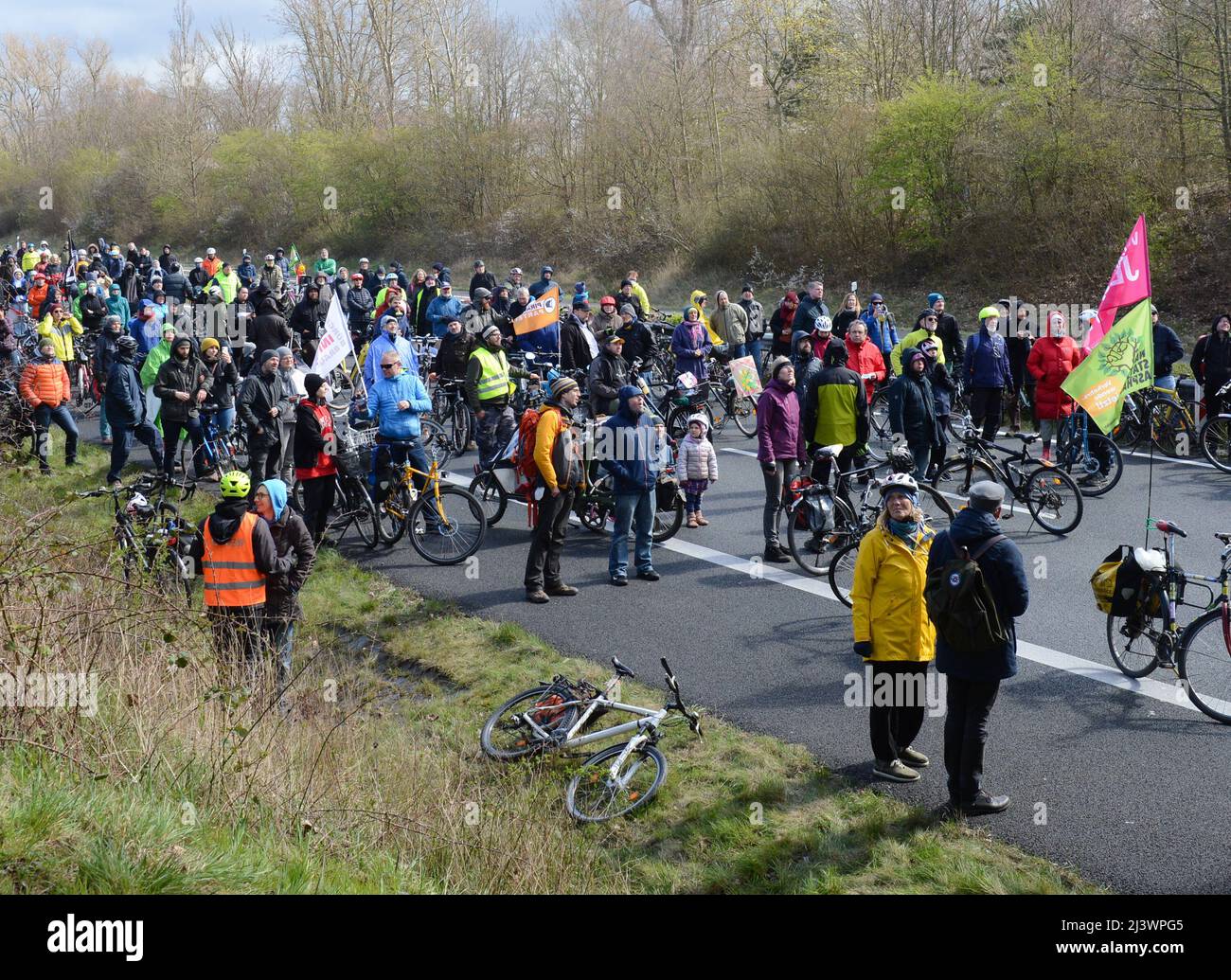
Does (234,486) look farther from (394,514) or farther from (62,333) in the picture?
(62,333)

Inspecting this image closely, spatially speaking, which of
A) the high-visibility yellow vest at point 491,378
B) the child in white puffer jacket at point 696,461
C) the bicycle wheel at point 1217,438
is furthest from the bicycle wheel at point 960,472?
the high-visibility yellow vest at point 491,378

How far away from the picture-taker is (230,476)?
8.73 metres

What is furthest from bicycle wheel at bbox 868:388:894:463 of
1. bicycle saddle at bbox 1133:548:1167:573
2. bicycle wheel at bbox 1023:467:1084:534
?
bicycle saddle at bbox 1133:548:1167:573

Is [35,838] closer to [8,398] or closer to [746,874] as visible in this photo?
[746,874]

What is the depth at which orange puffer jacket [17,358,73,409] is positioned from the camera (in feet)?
52.2

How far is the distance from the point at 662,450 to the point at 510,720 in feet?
14.3

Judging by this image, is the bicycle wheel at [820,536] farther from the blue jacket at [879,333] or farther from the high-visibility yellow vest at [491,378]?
the blue jacket at [879,333]

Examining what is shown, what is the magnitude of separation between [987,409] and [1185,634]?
7500 mm

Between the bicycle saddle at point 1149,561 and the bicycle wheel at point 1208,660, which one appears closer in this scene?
the bicycle wheel at point 1208,660

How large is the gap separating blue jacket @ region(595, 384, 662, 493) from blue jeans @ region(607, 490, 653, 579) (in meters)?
0.10

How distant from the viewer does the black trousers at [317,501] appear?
12.2m

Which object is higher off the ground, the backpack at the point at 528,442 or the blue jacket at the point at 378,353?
the blue jacket at the point at 378,353

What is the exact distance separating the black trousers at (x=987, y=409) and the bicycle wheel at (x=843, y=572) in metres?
5.34
